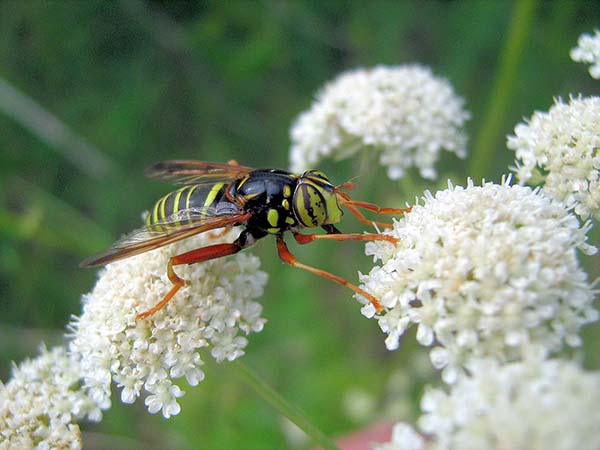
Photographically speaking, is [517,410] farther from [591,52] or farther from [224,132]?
[224,132]

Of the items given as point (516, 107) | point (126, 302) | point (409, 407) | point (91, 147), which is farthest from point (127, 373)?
point (516, 107)

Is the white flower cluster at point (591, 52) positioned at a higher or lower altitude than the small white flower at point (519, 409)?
Result: higher

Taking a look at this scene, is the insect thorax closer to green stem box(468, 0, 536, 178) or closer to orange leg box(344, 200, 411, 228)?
orange leg box(344, 200, 411, 228)

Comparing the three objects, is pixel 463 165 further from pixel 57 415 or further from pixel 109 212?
pixel 57 415

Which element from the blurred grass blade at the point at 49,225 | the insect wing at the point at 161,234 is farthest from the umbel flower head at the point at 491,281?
the blurred grass blade at the point at 49,225

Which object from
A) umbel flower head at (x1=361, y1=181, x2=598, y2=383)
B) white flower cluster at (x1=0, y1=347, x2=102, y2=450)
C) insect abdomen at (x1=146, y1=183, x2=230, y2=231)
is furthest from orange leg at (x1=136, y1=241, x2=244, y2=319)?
umbel flower head at (x1=361, y1=181, x2=598, y2=383)

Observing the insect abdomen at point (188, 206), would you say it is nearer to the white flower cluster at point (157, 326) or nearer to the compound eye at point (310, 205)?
the white flower cluster at point (157, 326)
